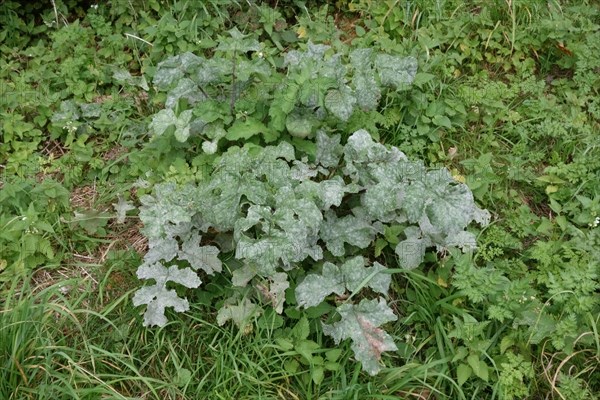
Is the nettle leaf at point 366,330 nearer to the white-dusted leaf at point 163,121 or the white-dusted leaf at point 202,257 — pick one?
the white-dusted leaf at point 202,257

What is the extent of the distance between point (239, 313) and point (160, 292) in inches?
13.6

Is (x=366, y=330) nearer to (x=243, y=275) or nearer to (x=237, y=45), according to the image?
(x=243, y=275)

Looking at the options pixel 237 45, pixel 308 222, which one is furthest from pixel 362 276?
pixel 237 45

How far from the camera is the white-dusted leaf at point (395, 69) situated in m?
3.14

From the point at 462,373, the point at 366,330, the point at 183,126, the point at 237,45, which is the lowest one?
the point at 462,373

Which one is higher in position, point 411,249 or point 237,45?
point 237,45

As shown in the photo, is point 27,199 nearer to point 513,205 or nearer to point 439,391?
point 439,391

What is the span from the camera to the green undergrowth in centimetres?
262

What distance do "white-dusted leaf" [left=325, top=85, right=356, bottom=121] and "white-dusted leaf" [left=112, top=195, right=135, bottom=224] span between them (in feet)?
3.53

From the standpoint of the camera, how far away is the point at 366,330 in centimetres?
260

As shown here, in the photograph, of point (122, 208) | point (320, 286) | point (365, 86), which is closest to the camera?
point (320, 286)

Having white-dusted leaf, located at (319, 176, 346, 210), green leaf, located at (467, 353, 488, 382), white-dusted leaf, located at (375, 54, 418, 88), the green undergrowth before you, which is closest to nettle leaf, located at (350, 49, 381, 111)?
the green undergrowth

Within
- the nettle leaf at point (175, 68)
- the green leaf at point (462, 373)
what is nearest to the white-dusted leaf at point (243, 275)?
the green leaf at point (462, 373)

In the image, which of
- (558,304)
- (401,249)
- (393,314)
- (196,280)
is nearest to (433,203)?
(401,249)
